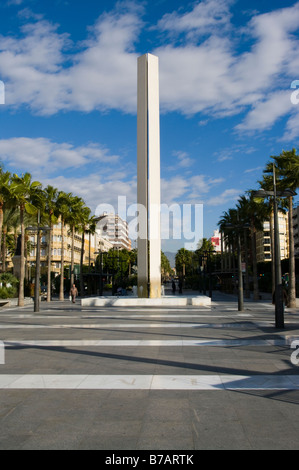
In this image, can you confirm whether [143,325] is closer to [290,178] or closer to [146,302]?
[146,302]

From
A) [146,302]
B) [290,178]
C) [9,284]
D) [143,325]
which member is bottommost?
[143,325]

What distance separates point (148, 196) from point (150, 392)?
1069 inches

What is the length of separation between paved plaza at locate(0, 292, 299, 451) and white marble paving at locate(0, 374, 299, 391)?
0.8 inches

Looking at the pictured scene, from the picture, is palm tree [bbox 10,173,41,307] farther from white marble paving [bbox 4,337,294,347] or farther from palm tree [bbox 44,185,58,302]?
white marble paving [bbox 4,337,294,347]

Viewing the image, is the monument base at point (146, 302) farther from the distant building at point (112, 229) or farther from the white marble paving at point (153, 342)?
the distant building at point (112, 229)

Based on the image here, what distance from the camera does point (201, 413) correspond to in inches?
252

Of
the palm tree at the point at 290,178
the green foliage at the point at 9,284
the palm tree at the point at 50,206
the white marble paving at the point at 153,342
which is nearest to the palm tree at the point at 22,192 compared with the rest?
the palm tree at the point at 50,206

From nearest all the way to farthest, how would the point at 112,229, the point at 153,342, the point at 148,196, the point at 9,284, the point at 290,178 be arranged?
1. the point at 153,342
2. the point at 290,178
3. the point at 148,196
4. the point at 9,284
5. the point at 112,229

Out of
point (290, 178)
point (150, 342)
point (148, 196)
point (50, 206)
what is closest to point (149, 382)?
point (150, 342)

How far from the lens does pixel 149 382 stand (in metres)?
8.40

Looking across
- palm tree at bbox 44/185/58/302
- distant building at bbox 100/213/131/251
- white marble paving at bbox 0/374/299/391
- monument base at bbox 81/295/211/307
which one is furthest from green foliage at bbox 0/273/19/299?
distant building at bbox 100/213/131/251

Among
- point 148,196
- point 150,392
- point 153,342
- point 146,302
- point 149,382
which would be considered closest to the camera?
point 150,392

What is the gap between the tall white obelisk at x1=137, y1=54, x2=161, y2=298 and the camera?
34.2m
